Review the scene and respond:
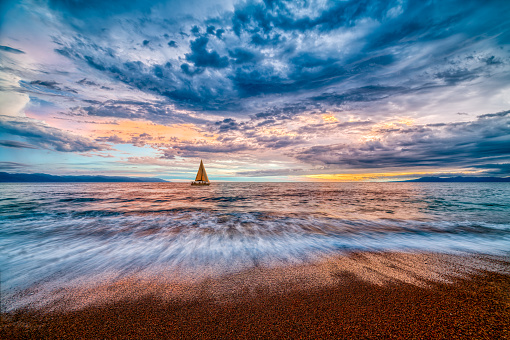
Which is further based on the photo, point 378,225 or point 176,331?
point 378,225

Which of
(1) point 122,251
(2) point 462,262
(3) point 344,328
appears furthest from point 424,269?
(1) point 122,251

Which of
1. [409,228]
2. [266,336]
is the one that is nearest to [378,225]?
A: [409,228]

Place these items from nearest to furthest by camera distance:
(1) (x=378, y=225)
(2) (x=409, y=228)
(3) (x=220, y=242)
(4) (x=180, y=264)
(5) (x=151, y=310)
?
(5) (x=151, y=310) → (4) (x=180, y=264) → (3) (x=220, y=242) → (2) (x=409, y=228) → (1) (x=378, y=225)

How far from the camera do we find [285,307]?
2.95 m

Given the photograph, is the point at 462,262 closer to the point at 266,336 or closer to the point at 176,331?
the point at 266,336

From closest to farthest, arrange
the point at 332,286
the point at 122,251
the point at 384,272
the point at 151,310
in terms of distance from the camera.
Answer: the point at 151,310 < the point at 332,286 < the point at 384,272 < the point at 122,251

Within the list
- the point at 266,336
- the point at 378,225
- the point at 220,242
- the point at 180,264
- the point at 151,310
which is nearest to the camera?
the point at 266,336

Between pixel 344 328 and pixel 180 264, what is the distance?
12.6 feet

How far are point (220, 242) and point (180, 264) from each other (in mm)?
2131

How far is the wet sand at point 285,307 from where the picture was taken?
2.47 meters

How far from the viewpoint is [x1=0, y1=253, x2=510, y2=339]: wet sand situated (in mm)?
2475

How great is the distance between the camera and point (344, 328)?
2492mm

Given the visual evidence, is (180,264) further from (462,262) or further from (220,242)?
(462,262)

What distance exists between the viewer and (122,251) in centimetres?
595
